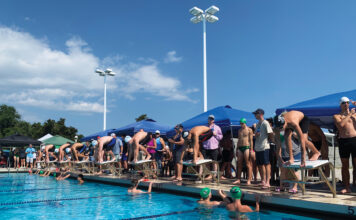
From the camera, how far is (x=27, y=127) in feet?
191

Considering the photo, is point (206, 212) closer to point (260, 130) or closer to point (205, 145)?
point (260, 130)

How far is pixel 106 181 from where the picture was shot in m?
11.3

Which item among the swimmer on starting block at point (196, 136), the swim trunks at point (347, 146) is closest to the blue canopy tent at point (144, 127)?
the swimmer on starting block at point (196, 136)

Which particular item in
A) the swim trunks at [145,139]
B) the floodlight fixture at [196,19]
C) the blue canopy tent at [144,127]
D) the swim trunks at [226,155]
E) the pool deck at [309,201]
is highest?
the floodlight fixture at [196,19]

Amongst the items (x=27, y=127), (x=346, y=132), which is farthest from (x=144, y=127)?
(x=27, y=127)

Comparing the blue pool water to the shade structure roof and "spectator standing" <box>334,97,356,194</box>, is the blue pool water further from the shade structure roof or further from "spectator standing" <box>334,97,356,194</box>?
the shade structure roof

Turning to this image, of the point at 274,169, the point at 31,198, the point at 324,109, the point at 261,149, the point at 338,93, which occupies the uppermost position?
the point at 338,93

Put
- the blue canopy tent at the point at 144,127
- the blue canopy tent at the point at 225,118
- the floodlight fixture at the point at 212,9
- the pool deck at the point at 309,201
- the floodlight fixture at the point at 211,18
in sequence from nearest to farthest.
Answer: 1. the pool deck at the point at 309,201
2. the blue canopy tent at the point at 225,118
3. the blue canopy tent at the point at 144,127
4. the floodlight fixture at the point at 212,9
5. the floodlight fixture at the point at 211,18

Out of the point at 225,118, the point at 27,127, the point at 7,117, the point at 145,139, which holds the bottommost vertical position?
the point at 145,139

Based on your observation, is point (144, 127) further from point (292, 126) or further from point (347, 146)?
point (347, 146)

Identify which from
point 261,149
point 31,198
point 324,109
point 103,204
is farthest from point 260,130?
point 31,198

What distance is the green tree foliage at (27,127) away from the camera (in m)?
46.2

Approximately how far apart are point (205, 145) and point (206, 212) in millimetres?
2953

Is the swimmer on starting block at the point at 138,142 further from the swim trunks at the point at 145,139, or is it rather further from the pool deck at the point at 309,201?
the pool deck at the point at 309,201
